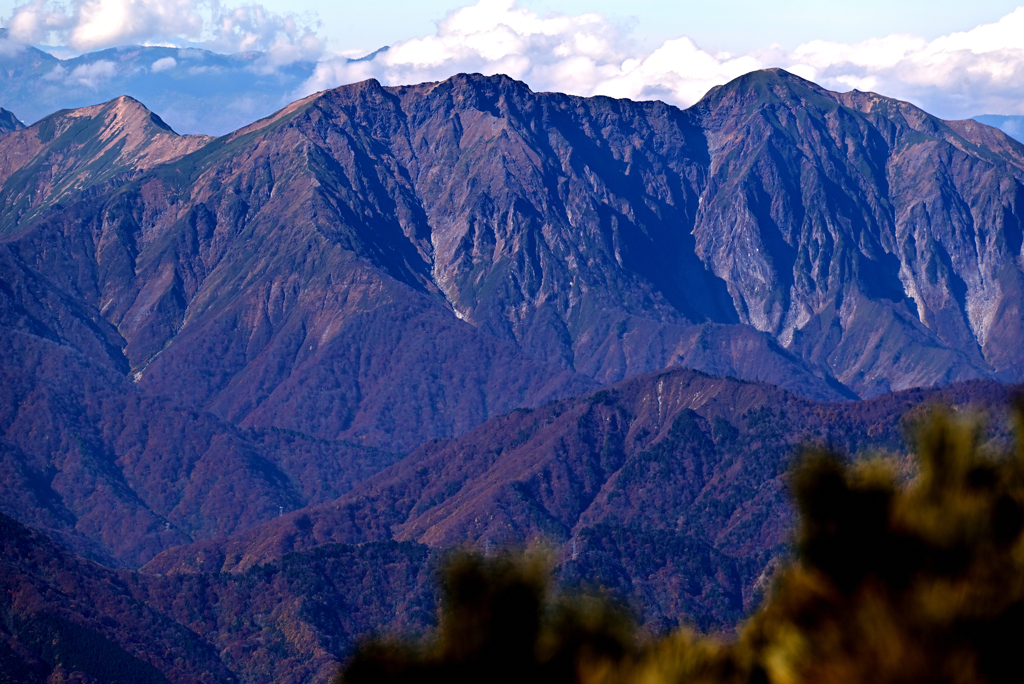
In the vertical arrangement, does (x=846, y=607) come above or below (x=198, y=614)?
above

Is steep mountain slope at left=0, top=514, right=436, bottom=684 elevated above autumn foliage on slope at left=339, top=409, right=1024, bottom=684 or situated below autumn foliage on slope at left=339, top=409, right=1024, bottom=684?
below

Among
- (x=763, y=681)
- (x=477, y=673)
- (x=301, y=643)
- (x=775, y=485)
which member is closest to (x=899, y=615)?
(x=763, y=681)

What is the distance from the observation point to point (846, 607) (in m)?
11.1

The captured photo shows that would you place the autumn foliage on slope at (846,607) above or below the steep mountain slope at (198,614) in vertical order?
above

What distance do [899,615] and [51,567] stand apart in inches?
6124

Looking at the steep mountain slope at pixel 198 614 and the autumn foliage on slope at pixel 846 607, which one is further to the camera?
the steep mountain slope at pixel 198 614

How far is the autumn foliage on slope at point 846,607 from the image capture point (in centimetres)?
1028

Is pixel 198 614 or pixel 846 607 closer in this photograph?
pixel 846 607

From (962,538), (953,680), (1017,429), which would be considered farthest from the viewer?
(1017,429)

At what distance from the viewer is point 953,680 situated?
10.0 m

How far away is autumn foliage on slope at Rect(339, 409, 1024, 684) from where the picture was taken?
33.7 ft

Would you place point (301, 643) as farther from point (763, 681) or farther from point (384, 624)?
point (763, 681)

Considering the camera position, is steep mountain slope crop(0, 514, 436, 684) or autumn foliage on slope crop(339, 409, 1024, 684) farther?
steep mountain slope crop(0, 514, 436, 684)

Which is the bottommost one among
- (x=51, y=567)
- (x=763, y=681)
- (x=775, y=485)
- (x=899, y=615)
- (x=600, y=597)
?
(x=775, y=485)
